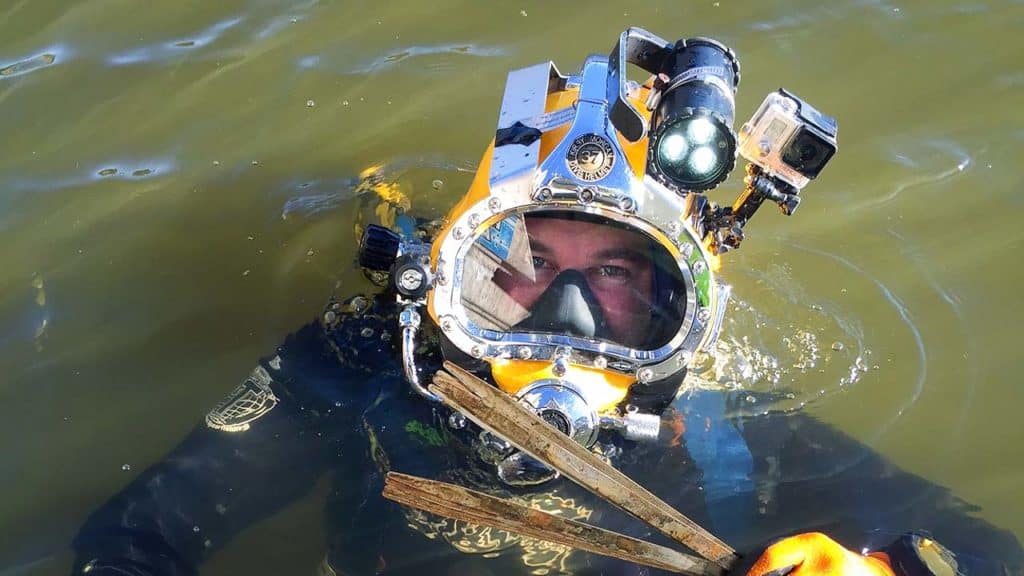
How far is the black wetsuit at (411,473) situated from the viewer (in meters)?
2.71

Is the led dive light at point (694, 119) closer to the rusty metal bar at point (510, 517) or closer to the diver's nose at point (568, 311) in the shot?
the diver's nose at point (568, 311)

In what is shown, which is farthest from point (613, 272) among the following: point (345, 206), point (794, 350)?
point (345, 206)

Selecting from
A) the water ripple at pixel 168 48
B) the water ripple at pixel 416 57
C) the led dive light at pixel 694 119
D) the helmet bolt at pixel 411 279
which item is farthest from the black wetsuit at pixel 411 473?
→ the water ripple at pixel 168 48

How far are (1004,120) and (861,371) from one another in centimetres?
161

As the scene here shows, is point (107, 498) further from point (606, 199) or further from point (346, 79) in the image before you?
point (346, 79)

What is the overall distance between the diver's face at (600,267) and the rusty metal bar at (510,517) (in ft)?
2.58

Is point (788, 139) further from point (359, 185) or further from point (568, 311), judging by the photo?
point (359, 185)

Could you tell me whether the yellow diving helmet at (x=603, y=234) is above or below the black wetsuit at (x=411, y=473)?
above

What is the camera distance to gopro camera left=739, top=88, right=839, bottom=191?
2170 millimetres

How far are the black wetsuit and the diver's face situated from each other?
0.42 metres

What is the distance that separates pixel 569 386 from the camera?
8.11 feet

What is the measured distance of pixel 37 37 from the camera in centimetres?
409

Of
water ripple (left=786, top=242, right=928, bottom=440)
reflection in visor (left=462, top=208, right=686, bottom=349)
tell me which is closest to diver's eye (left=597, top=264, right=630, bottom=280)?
reflection in visor (left=462, top=208, right=686, bottom=349)

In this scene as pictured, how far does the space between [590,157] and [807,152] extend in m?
0.55
